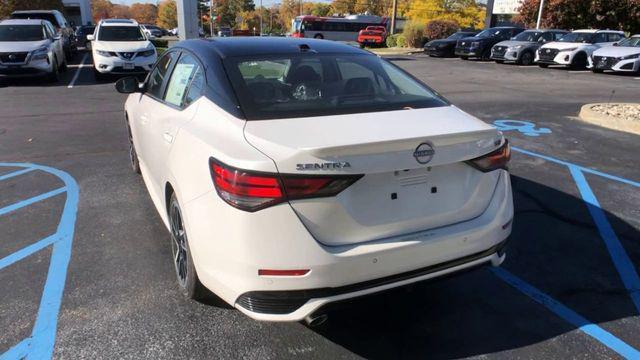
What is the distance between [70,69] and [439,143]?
18349mm

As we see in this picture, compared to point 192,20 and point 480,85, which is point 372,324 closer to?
point 480,85

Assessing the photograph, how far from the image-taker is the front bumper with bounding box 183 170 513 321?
89.6 inches

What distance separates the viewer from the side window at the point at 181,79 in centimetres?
337

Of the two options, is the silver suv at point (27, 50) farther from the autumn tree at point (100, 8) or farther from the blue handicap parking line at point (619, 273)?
the autumn tree at point (100, 8)

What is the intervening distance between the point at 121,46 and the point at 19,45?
2651mm

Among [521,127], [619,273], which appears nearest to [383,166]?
[619,273]

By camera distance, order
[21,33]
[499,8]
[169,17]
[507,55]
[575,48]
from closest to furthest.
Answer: [21,33], [575,48], [507,55], [499,8], [169,17]

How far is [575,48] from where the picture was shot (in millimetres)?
20094

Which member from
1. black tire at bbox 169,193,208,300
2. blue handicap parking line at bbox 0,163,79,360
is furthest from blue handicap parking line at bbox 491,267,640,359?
blue handicap parking line at bbox 0,163,79,360

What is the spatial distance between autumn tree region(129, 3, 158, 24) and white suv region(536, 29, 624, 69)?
12212 centimetres

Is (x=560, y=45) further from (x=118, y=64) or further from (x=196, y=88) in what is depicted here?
(x=196, y=88)

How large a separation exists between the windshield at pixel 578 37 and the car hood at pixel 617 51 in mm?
1542

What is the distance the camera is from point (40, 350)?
2668 mm

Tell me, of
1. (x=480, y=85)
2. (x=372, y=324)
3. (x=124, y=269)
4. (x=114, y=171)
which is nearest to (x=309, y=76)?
(x=372, y=324)
